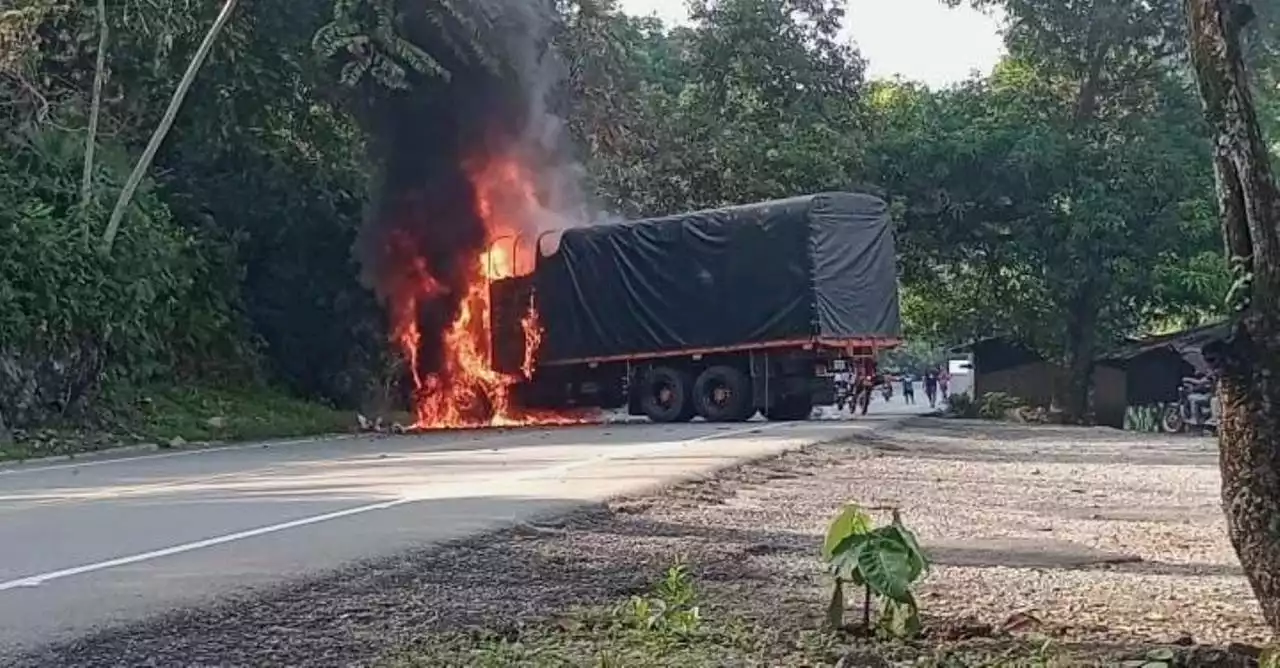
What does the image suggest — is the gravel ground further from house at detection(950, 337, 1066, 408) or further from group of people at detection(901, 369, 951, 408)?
group of people at detection(901, 369, 951, 408)

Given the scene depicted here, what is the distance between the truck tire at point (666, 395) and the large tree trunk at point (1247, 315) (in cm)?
2102

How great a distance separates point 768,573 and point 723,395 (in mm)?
18273

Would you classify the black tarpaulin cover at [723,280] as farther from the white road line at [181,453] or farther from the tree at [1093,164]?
the tree at [1093,164]

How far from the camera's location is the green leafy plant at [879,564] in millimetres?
5793

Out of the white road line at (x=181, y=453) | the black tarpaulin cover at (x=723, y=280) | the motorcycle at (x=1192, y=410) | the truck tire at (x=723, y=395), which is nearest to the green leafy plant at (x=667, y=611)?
the white road line at (x=181, y=453)

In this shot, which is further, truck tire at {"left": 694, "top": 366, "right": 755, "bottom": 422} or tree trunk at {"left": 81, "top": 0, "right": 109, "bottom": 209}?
truck tire at {"left": 694, "top": 366, "right": 755, "bottom": 422}

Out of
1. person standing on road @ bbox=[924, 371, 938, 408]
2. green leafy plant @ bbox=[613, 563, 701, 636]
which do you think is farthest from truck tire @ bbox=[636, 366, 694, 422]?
person standing on road @ bbox=[924, 371, 938, 408]

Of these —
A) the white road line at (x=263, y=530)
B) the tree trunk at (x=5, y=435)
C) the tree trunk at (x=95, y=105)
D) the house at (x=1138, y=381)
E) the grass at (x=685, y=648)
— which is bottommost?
the grass at (x=685, y=648)

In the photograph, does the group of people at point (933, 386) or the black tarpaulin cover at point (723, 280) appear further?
the group of people at point (933, 386)

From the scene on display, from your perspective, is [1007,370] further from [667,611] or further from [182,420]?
[667,611]

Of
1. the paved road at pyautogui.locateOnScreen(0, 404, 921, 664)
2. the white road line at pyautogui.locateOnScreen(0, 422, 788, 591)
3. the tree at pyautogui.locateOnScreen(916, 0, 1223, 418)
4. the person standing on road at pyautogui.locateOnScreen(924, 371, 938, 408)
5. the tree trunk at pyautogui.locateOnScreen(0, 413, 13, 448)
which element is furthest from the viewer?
the person standing on road at pyautogui.locateOnScreen(924, 371, 938, 408)

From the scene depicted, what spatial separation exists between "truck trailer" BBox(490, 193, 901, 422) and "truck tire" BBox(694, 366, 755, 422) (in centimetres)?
2

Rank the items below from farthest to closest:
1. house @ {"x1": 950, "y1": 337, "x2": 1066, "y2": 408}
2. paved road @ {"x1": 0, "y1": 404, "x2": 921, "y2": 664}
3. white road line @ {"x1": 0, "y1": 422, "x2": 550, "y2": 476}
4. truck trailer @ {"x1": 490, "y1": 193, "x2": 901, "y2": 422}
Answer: house @ {"x1": 950, "y1": 337, "x2": 1066, "y2": 408}, truck trailer @ {"x1": 490, "y1": 193, "x2": 901, "y2": 422}, white road line @ {"x1": 0, "y1": 422, "x2": 550, "y2": 476}, paved road @ {"x1": 0, "y1": 404, "x2": 921, "y2": 664}

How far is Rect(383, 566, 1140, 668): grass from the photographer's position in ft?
18.2
